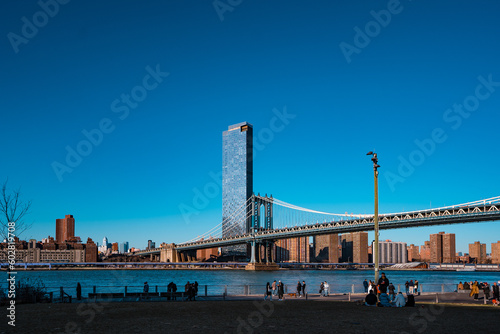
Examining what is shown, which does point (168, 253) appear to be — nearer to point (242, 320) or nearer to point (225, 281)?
point (225, 281)

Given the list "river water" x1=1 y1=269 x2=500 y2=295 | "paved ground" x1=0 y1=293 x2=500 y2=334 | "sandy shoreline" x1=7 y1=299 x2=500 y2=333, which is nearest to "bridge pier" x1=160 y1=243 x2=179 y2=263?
"river water" x1=1 y1=269 x2=500 y2=295

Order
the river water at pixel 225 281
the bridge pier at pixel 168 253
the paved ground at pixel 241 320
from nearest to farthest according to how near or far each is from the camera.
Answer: the paved ground at pixel 241 320 → the river water at pixel 225 281 → the bridge pier at pixel 168 253

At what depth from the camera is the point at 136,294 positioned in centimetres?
2914

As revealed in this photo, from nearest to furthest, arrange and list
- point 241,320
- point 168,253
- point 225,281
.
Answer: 1. point 241,320
2. point 225,281
3. point 168,253

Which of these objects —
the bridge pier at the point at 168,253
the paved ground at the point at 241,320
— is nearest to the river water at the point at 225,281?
the paved ground at the point at 241,320

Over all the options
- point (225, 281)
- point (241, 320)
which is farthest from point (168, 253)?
point (241, 320)

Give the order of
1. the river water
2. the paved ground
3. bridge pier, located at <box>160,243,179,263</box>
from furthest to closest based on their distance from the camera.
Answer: bridge pier, located at <box>160,243,179,263</box> → the river water → the paved ground

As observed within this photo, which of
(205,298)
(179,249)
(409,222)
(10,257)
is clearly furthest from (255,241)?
(10,257)

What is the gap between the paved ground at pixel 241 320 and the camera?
52.2 ft

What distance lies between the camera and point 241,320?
727 inches

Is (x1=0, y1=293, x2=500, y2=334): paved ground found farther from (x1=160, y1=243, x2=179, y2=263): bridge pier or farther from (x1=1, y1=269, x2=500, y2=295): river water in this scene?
(x1=160, y1=243, x2=179, y2=263): bridge pier

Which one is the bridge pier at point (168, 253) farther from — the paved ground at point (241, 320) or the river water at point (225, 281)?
the paved ground at point (241, 320)

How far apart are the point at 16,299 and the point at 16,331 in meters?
11.1

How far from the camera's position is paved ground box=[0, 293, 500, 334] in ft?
52.2
